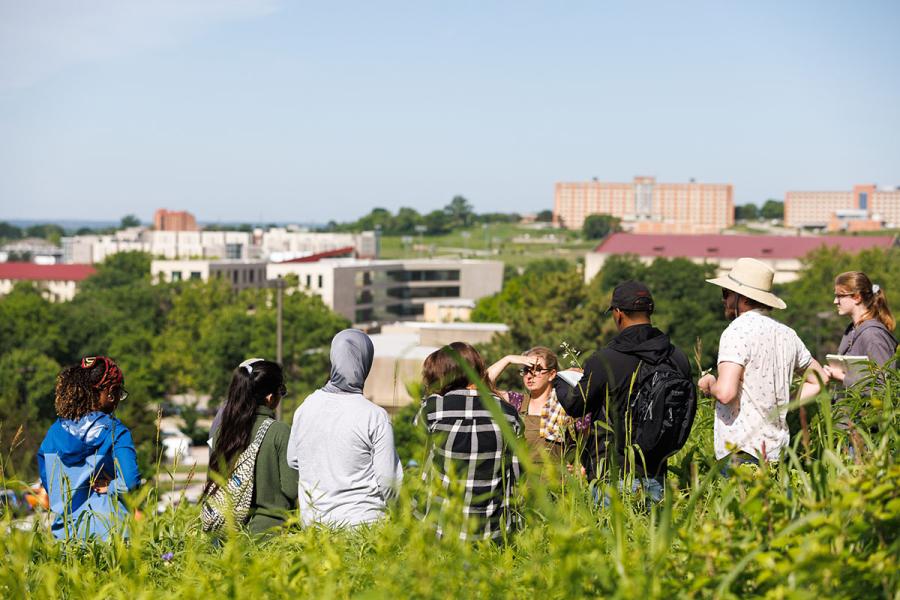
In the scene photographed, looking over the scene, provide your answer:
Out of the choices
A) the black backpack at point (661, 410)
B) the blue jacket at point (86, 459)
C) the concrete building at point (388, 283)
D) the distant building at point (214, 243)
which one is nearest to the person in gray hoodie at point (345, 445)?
the blue jacket at point (86, 459)

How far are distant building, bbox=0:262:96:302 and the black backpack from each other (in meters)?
126

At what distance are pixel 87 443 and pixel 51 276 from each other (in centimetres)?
13316

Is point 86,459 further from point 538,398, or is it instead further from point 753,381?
point 753,381

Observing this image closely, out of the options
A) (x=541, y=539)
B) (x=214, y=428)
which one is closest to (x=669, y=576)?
(x=541, y=539)

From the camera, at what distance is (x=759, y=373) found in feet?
15.1

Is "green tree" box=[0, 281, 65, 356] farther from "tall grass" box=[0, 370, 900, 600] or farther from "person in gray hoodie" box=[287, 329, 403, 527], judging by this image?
"tall grass" box=[0, 370, 900, 600]

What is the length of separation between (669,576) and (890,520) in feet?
1.73

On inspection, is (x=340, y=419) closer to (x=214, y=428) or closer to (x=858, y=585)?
(x=214, y=428)

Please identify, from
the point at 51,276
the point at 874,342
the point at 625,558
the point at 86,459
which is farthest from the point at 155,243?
the point at 625,558

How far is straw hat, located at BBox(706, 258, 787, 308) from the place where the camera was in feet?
15.6

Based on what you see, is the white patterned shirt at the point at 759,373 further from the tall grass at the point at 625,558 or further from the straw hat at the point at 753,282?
the tall grass at the point at 625,558

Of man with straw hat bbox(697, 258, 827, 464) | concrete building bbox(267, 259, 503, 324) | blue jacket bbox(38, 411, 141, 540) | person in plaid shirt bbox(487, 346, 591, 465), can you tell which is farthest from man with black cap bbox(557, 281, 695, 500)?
concrete building bbox(267, 259, 503, 324)

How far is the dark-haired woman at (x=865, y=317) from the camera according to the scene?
526cm

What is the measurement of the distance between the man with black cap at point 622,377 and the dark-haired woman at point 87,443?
1860mm
